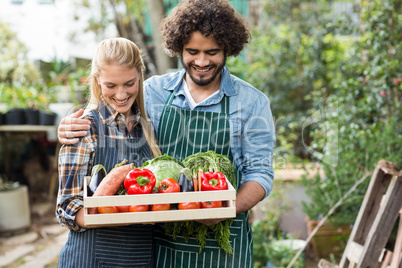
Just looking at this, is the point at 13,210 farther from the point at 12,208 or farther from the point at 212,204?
the point at 212,204

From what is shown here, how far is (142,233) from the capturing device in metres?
2.12

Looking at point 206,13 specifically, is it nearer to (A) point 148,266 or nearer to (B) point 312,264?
(A) point 148,266

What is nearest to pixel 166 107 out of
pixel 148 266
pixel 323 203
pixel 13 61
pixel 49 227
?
pixel 148 266

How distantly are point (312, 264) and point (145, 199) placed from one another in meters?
3.84

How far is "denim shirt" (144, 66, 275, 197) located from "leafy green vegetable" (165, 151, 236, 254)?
224 mm

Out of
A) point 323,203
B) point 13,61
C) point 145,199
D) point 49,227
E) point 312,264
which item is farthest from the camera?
point 13,61

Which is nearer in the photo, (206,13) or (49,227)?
(206,13)

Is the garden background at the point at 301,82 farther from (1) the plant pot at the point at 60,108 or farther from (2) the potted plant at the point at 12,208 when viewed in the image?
(2) the potted plant at the point at 12,208

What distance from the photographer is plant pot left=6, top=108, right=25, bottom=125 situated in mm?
6683

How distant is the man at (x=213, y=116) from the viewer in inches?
87.0

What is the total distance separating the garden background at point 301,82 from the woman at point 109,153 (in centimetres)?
88

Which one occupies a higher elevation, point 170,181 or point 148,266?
point 170,181

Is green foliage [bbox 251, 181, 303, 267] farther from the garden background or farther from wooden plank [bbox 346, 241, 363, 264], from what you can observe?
wooden plank [bbox 346, 241, 363, 264]

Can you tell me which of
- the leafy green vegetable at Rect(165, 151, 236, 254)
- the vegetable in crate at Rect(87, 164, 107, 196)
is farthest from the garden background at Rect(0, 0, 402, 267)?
the leafy green vegetable at Rect(165, 151, 236, 254)
